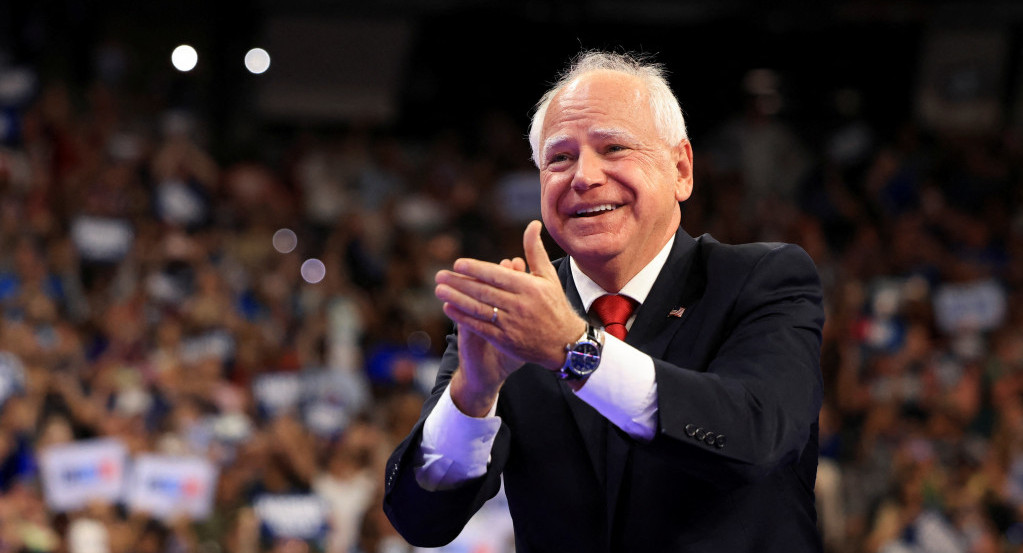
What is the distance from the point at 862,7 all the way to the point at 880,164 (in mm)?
1565

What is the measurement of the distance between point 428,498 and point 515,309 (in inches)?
13.9

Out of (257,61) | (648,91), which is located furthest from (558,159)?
(257,61)

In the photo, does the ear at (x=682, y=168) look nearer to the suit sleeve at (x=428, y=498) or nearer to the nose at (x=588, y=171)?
the nose at (x=588, y=171)

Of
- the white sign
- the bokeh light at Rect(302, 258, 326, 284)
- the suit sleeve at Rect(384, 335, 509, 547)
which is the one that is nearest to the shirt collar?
the suit sleeve at Rect(384, 335, 509, 547)

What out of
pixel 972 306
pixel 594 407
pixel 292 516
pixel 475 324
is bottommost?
pixel 292 516

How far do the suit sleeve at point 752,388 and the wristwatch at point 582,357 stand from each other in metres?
0.08

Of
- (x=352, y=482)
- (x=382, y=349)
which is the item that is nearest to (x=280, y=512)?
(x=352, y=482)

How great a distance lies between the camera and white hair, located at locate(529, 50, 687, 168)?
66.4 inches

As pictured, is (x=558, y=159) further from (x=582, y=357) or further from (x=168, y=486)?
(x=168, y=486)

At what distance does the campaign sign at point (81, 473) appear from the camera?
228 inches

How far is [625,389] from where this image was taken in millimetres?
1389

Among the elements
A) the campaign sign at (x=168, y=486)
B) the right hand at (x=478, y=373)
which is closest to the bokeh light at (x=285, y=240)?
the campaign sign at (x=168, y=486)

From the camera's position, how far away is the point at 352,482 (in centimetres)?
645

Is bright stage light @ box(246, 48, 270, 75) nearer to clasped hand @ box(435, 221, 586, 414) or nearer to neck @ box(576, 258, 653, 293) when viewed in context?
neck @ box(576, 258, 653, 293)
